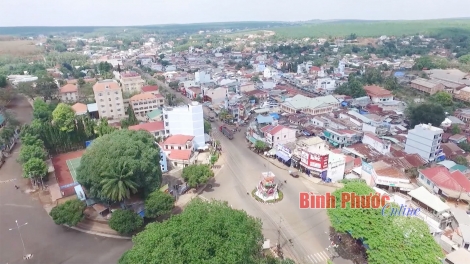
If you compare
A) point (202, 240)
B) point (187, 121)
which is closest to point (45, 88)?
point (187, 121)

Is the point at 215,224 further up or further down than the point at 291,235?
further up

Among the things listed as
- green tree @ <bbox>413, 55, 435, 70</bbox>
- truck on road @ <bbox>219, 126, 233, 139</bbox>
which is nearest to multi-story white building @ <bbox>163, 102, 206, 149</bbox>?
truck on road @ <bbox>219, 126, 233, 139</bbox>

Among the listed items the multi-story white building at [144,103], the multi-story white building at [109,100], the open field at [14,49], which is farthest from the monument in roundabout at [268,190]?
the open field at [14,49]

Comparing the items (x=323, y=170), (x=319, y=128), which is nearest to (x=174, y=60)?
(x=319, y=128)

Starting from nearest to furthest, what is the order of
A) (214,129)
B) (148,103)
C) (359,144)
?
(359,144) < (214,129) < (148,103)

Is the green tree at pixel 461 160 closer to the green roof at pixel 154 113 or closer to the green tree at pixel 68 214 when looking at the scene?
the green tree at pixel 68 214

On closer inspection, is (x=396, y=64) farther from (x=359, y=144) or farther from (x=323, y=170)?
(x=323, y=170)
